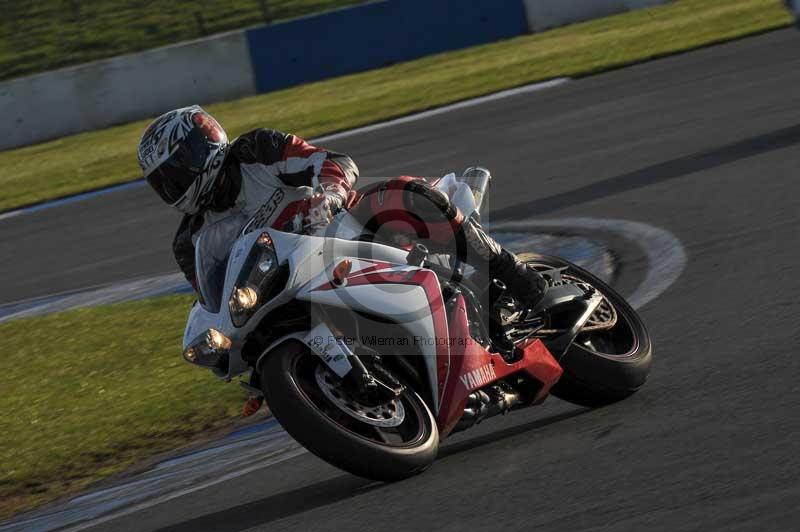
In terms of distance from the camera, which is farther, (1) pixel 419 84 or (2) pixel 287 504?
(1) pixel 419 84

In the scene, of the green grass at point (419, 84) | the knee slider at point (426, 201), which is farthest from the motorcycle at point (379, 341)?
the green grass at point (419, 84)

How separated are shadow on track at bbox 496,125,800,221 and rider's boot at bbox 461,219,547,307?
14.8ft

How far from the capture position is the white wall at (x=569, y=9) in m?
21.0

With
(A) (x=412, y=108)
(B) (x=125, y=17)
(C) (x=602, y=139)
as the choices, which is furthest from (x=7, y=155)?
(C) (x=602, y=139)

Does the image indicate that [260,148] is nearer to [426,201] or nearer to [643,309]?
[426,201]

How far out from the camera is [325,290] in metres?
4.71

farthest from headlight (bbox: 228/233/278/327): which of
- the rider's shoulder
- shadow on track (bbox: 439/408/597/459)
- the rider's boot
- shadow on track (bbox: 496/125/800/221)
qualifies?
shadow on track (bbox: 496/125/800/221)

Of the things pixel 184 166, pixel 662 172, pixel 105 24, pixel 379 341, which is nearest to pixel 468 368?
pixel 379 341

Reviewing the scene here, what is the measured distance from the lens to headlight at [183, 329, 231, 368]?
455 centimetres

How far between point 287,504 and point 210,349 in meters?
0.80

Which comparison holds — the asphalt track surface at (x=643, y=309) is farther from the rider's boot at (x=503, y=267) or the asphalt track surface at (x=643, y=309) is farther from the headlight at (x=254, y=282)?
the headlight at (x=254, y=282)

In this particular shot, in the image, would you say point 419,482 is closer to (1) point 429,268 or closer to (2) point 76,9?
(1) point 429,268

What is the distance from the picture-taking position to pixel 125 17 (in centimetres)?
2331

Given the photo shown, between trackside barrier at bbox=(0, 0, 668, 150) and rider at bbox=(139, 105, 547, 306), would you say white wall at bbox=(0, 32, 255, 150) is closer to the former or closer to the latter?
trackside barrier at bbox=(0, 0, 668, 150)
